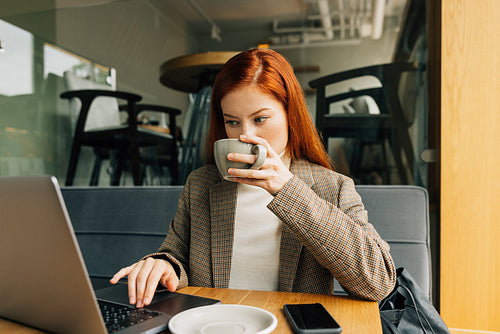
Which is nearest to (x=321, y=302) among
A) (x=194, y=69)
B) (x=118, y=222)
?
(x=118, y=222)

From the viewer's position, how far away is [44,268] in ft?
1.29

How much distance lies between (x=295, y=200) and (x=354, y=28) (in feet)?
5.12

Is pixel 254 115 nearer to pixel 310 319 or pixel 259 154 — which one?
pixel 259 154

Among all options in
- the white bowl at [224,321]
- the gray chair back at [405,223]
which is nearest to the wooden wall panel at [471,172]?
the gray chair back at [405,223]

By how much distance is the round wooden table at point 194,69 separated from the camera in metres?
1.94

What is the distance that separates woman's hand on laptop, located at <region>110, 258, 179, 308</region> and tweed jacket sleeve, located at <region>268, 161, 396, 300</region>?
0.23 metres

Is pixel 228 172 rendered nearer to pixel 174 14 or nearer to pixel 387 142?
pixel 387 142

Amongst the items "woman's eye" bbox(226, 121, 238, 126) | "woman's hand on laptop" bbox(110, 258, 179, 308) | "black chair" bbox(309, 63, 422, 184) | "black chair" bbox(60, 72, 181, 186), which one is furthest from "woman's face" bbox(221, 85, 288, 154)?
"black chair" bbox(60, 72, 181, 186)

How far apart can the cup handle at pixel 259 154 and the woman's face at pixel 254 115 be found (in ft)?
0.63

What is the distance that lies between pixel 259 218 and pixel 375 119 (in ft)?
3.79

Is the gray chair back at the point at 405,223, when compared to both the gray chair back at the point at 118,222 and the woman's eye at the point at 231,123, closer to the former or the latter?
the woman's eye at the point at 231,123

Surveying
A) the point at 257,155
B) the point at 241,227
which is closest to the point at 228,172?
the point at 257,155

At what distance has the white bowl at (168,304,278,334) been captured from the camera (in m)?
0.42

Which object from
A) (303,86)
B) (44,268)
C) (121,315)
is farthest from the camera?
(303,86)
